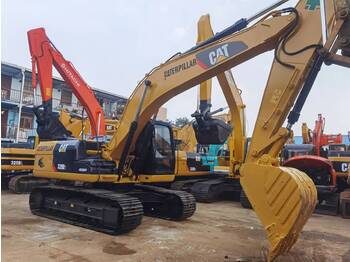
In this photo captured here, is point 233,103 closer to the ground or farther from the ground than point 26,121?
closer to the ground

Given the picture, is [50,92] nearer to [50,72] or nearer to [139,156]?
[50,72]

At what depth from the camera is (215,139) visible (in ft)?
22.8

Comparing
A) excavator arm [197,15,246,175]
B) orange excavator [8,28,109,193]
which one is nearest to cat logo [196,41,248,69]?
excavator arm [197,15,246,175]

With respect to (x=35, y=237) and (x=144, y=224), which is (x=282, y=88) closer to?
(x=144, y=224)

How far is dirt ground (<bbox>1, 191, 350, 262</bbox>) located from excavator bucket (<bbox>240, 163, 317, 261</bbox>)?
2.51 ft

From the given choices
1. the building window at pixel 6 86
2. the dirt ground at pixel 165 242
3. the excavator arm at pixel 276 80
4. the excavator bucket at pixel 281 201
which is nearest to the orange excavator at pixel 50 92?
the dirt ground at pixel 165 242

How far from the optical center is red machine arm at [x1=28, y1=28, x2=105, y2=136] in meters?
10.6

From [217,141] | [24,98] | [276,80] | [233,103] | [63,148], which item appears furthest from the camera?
[24,98]

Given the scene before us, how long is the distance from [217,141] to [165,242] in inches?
88.9

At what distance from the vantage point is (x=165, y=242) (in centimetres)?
548

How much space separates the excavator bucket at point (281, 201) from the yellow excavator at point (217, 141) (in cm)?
1

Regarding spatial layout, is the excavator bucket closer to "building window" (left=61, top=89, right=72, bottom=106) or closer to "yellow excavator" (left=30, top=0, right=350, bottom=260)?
"yellow excavator" (left=30, top=0, right=350, bottom=260)

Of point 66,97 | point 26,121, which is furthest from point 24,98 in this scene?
point 66,97

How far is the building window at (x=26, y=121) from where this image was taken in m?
Result: 27.0
